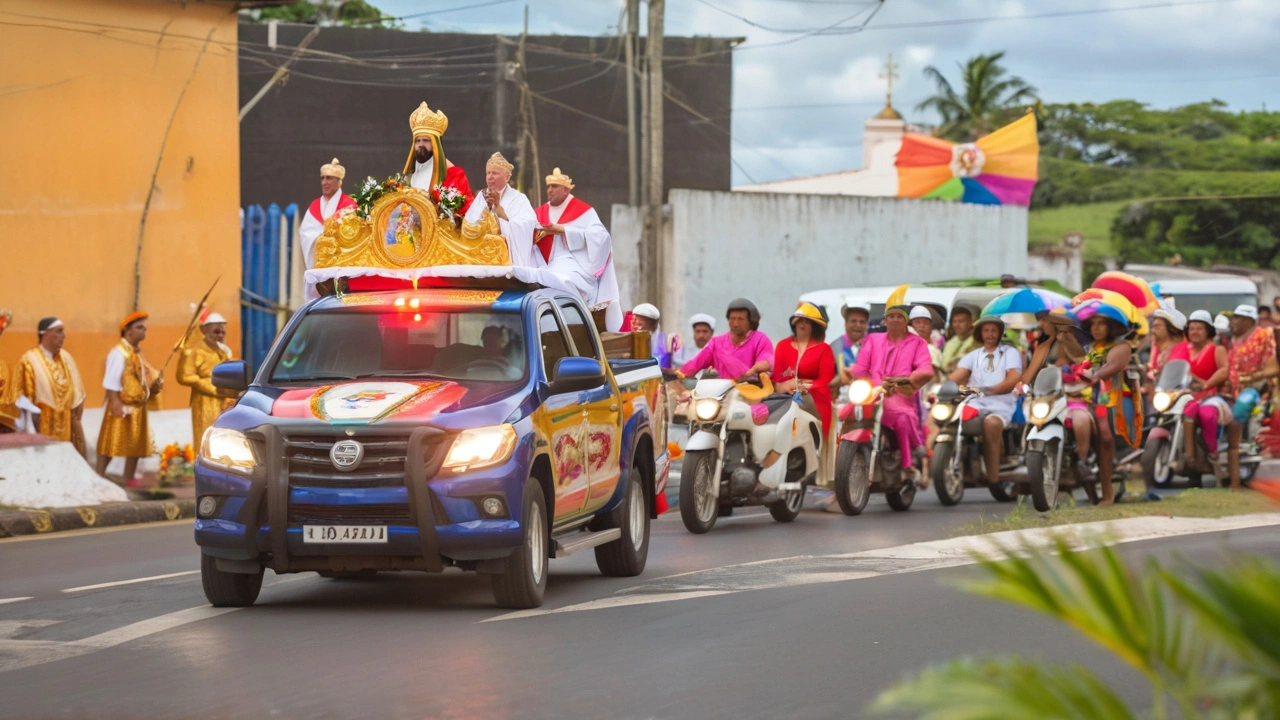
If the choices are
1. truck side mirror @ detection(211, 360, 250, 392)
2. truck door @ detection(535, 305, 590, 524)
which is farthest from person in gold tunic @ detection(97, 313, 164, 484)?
truck door @ detection(535, 305, 590, 524)

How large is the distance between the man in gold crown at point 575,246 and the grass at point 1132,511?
10.8ft

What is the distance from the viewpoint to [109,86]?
20266mm

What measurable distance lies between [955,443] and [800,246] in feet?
53.5

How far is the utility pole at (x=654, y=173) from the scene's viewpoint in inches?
1104

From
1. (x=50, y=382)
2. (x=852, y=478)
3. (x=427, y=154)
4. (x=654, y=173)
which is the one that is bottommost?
(x=852, y=478)

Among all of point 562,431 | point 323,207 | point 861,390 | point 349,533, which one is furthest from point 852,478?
point 349,533

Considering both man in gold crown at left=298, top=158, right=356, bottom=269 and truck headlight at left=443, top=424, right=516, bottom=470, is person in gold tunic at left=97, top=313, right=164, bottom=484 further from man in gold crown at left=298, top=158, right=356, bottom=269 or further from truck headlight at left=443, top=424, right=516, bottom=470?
truck headlight at left=443, top=424, right=516, bottom=470

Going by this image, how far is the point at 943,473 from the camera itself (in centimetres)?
1625

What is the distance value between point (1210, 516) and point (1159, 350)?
4.89m

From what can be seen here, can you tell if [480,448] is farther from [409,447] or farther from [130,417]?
[130,417]

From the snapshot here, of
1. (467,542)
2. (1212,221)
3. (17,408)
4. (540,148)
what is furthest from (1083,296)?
(1212,221)

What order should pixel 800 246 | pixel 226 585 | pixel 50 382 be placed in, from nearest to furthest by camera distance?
pixel 226 585
pixel 50 382
pixel 800 246

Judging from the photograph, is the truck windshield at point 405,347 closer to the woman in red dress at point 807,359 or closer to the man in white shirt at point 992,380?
the woman in red dress at point 807,359

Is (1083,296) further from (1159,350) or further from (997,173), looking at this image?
(997,173)
